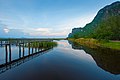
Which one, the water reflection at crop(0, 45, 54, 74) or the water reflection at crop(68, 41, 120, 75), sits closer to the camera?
the water reflection at crop(68, 41, 120, 75)

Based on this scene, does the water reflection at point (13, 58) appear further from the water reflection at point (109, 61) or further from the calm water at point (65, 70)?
the water reflection at point (109, 61)

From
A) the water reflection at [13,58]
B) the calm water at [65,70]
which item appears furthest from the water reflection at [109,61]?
the water reflection at [13,58]

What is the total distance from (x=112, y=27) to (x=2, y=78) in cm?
7633

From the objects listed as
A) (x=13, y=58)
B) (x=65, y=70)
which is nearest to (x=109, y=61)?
(x=65, y=70)

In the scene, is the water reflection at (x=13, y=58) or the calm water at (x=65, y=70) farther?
the water reflection at (x=13, y=58)

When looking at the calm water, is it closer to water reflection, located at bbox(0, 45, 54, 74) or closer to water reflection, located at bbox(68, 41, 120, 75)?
water reflection, located at bbox(68, 41, 120, 75)

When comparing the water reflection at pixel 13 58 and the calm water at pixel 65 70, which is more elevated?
the water reflection at pixel 13 58

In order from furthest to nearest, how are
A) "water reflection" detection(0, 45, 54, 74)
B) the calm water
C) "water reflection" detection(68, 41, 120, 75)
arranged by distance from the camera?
"water reflection" detection(0, 45, 54, 74) < "water reflection" detection(68, 41, 120, 75) < the calm water

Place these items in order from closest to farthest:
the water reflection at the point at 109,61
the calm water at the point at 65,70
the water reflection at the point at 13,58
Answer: the calm water at the point at 65,70 → the water reflection at the point at 109,61 → the water reflection at the point at 13,58

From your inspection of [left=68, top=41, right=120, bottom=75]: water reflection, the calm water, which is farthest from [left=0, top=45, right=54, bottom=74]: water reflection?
[left=68, top=41, right=120, bottom=75]: water reflection

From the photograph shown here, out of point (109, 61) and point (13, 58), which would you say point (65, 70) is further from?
point (13, 58)

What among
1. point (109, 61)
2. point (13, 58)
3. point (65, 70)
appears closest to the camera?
point (65, 70)

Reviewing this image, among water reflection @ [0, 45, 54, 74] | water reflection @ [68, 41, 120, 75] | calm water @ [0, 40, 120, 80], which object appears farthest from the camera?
water reflection @ [0, 45, 54, 74]

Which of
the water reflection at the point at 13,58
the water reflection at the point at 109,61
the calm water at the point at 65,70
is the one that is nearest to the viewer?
the calm water at the point at 65,70
